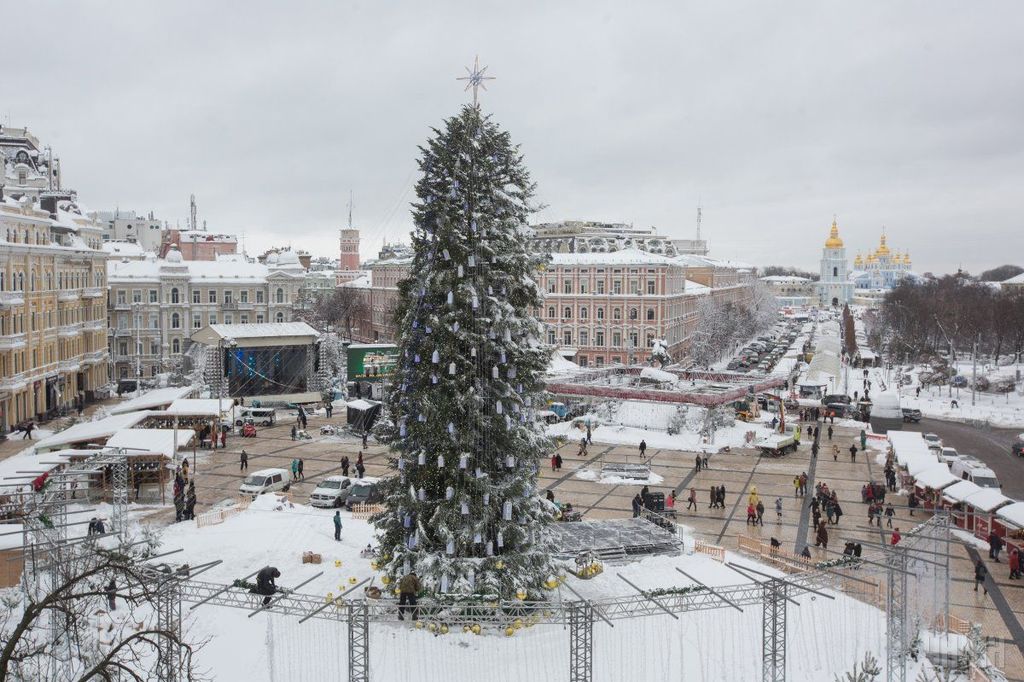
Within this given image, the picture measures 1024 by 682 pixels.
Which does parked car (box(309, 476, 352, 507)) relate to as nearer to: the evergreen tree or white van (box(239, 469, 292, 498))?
white van (box(239, 469, 292, 498))

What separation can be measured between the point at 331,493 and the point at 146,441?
289 inches

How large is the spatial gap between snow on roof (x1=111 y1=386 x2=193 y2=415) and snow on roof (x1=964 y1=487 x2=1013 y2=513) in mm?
34945

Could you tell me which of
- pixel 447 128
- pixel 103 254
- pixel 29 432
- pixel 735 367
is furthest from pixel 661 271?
pixel 447 128

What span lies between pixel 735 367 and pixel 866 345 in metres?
41.4

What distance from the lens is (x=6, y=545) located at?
1819 cm

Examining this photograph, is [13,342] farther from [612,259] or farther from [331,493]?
[612,259]

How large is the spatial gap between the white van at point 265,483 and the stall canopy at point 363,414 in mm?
10843

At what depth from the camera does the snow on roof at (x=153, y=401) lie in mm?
39850

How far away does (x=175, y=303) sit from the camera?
68.8 metres

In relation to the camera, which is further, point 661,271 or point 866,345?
point 866,345

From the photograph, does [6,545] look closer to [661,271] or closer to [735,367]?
[661,271]

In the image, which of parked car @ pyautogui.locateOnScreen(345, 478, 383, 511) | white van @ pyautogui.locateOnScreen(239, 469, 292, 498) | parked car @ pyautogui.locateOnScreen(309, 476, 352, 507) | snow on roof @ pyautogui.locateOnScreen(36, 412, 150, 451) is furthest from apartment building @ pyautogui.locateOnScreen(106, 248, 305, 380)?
parked car @ pyautogui.locateOnScreen(345, 478, 383, 511)

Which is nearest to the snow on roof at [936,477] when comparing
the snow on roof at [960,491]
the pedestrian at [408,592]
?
the snow on roof at [960,491]

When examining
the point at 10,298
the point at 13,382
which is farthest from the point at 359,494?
the point at 10,298
